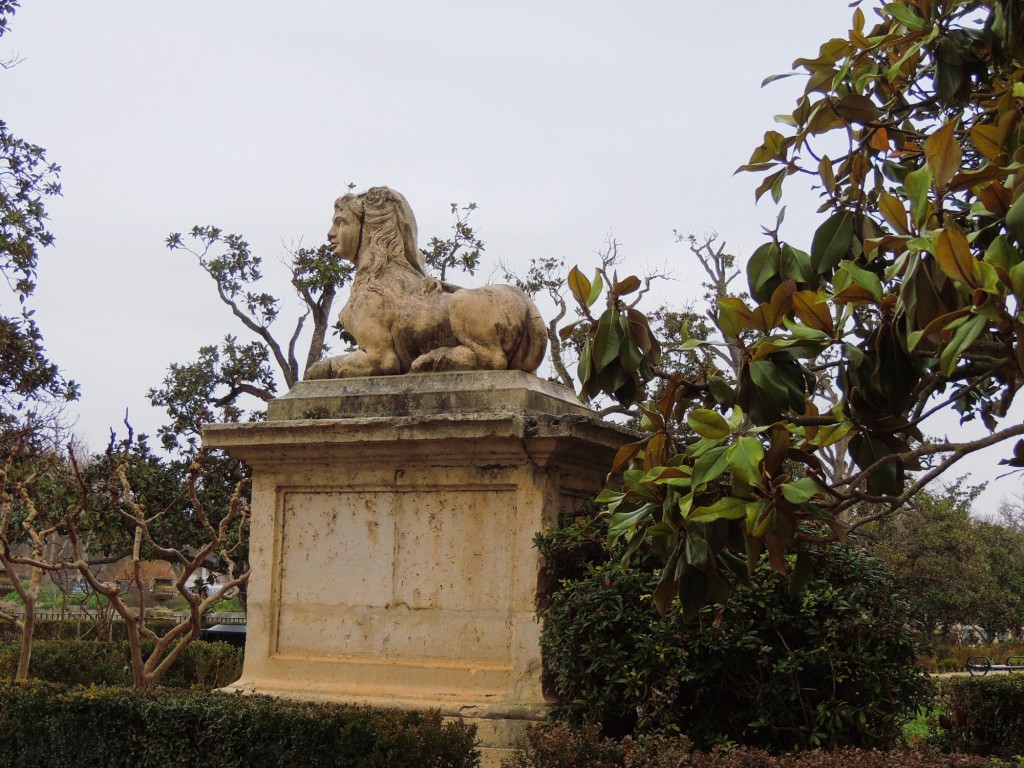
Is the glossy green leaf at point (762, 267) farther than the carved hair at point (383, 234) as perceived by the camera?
No

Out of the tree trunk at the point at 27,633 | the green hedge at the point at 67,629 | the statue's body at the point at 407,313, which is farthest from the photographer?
the green hedge at the point at 67,629

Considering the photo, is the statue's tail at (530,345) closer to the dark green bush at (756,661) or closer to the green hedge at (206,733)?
the dark green bush at (756,661)

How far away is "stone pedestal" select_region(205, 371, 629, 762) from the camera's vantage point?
5906 millimetres

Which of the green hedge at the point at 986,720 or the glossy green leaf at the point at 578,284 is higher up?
the glossy green leaf at the point at 578,284

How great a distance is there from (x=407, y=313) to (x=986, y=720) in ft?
18.9

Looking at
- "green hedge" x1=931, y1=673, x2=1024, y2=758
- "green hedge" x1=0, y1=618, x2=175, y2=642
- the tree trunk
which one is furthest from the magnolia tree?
"green hedge" x1=0, y1=618, x2=175, y2=642

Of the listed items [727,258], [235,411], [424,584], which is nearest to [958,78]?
[424,584]

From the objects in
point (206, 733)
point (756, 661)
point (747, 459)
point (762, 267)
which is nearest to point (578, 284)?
point (762, 267)

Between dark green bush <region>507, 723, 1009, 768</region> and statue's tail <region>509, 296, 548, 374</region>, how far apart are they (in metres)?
2.35

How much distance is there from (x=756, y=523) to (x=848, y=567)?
2.44m

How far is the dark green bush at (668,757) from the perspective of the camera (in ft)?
14.0

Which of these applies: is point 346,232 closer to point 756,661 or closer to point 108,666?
point 756,661

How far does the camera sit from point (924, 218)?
314 cm

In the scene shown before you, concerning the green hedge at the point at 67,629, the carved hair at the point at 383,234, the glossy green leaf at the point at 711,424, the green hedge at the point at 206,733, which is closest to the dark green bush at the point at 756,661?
the green hedge at the point at 206,733
